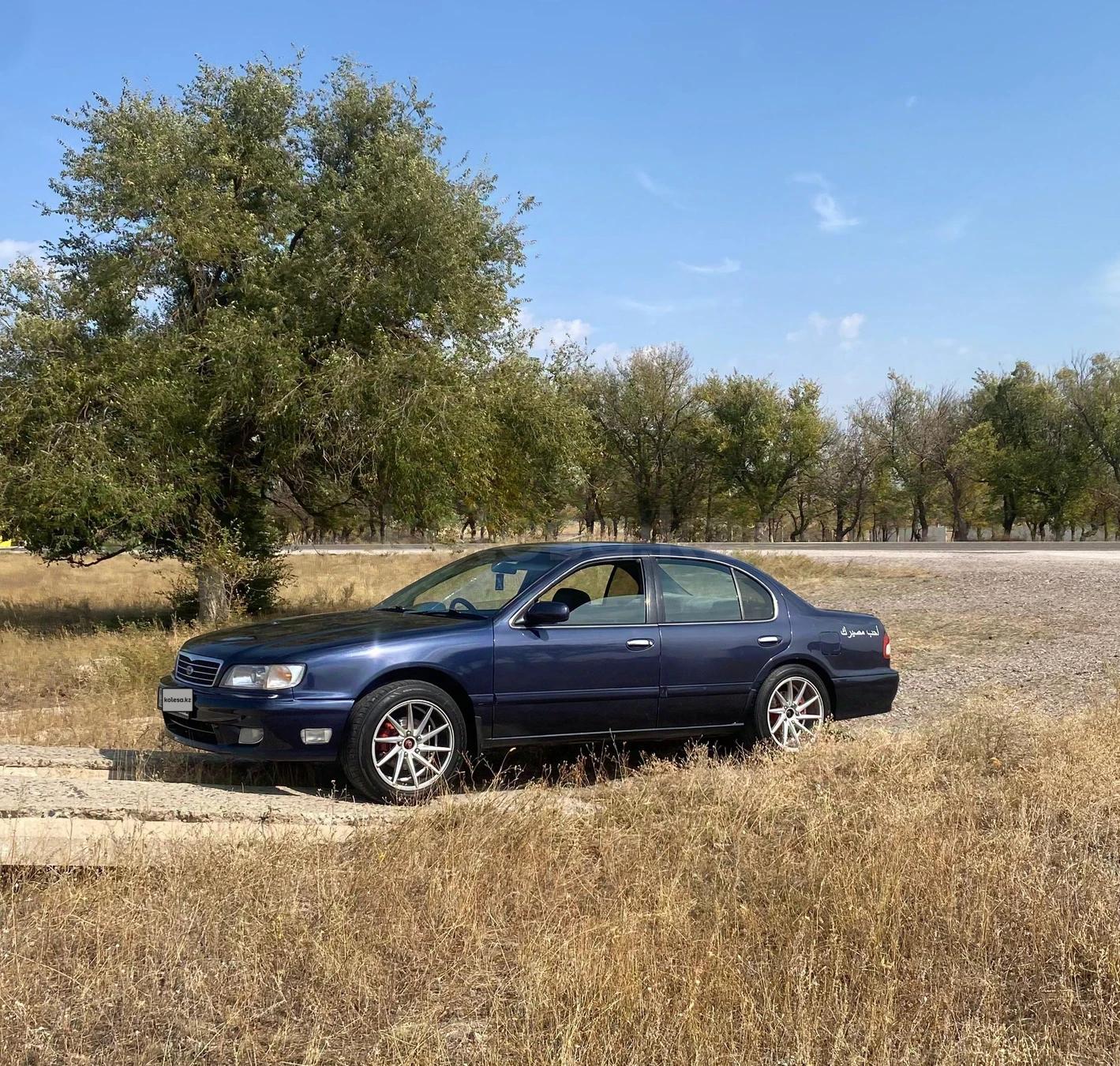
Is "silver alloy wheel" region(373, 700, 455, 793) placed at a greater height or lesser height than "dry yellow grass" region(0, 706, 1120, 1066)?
greater

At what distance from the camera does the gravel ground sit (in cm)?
1055

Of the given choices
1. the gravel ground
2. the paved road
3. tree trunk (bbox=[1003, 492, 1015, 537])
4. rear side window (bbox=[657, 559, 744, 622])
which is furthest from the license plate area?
tree trunk (bbox=[1003, 492, 1015, 537])

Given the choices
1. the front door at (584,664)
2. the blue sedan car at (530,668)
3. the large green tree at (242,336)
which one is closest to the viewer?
the blue sedan car at (530,668)

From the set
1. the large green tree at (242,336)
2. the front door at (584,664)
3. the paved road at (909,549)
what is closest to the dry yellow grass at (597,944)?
the front door at (584,664)

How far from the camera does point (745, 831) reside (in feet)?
17.4

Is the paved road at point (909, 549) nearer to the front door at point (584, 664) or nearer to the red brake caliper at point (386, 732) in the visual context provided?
the front door at point (584, 664)

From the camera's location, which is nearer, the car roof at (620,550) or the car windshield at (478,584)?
the car windshield at (478,584)

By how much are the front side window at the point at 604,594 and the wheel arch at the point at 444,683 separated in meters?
0.88

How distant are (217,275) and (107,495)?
445cm

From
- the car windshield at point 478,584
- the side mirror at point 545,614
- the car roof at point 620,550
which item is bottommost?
the side mirror at point 545,614

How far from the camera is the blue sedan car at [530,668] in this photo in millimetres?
6207

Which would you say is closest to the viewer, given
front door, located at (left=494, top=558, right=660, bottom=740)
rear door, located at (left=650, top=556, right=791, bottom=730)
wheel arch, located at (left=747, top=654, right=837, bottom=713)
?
front door, located at (left=494, top=558, right=660, bottom=740)

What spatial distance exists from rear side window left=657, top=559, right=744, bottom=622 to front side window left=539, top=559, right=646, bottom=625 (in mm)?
212

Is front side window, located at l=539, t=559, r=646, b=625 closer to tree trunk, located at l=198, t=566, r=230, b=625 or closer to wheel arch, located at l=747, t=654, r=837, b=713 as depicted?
wheel arch, located at l=747, t=654, r=837, b=713
